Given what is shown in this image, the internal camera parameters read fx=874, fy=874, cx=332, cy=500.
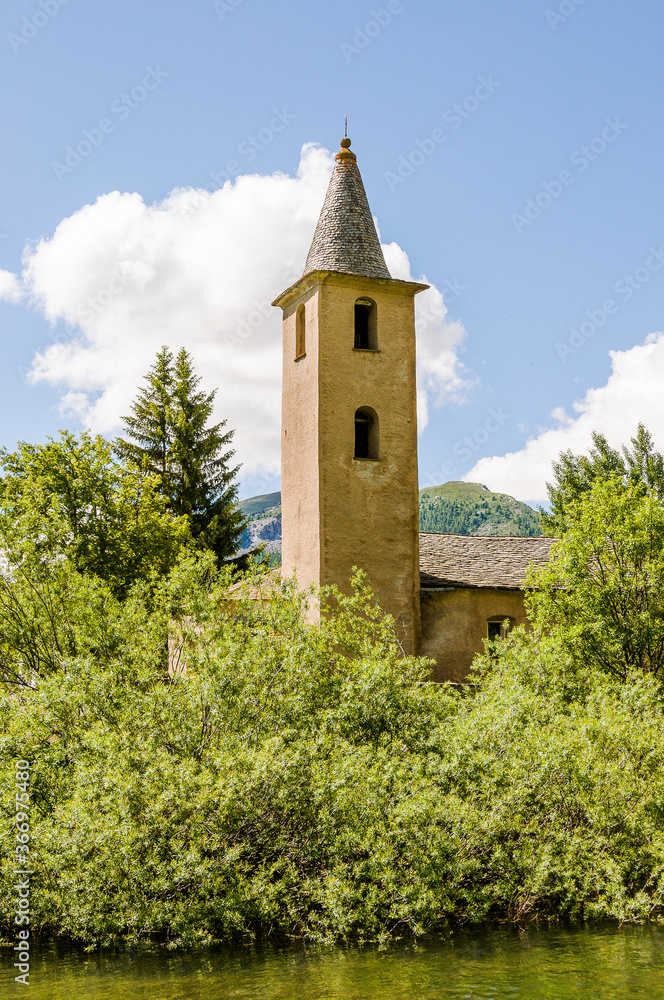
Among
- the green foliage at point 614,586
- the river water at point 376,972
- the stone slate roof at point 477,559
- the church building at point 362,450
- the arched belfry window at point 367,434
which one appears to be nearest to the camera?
the river water at point 376,972

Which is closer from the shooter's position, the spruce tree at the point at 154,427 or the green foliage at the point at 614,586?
the green foliage at the point at 614,586

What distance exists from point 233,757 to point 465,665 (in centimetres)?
1133

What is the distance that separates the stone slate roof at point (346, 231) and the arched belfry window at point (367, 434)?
3.55m

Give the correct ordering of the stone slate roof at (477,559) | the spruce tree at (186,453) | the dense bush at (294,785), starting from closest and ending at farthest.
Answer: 1. the dense bush at (294,785)
2. the stone slate roof at (477,559)
3. the spruce tree at (186,453)

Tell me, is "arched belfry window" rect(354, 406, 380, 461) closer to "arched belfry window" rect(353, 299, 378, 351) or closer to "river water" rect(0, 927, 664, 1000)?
"arched belfry window" rect(353, 299, 378, 351)

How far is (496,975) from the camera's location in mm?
10383

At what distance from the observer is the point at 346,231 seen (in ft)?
76.3

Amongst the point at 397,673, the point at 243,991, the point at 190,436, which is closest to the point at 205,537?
the point at 190,436

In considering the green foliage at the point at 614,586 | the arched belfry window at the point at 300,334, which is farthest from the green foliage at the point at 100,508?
the green foliage at the point at 614,586

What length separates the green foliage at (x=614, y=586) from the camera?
18719mm

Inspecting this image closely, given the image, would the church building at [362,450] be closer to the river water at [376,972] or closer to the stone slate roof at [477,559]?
the stone slate roof at [477,559]

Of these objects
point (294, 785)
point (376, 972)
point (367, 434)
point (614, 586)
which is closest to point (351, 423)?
point (367, 434)

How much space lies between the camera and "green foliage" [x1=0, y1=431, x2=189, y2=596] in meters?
24.3

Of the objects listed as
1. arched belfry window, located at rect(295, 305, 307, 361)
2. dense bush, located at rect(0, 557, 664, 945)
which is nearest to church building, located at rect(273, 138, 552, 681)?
arched belfry window, located at rect(295, 305, 307, 361)
